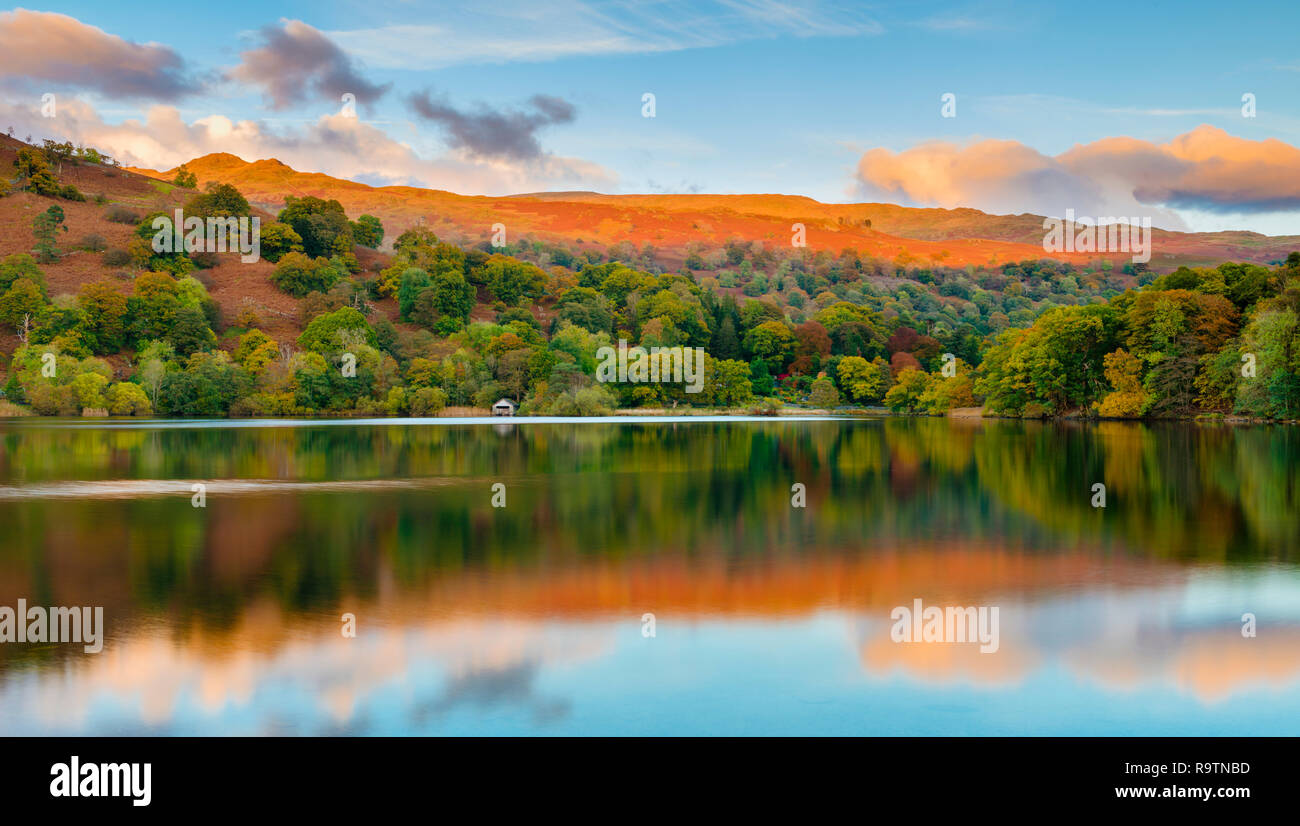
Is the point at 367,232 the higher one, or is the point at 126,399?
the point at 367,232

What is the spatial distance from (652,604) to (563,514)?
875 cm

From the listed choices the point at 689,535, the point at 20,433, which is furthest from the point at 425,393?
the point at 689,535

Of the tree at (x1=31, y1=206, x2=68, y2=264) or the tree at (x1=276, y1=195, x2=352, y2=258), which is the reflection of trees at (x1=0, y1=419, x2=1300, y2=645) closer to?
the tree at (x1=31, y1=206, x2=68, y2=264)

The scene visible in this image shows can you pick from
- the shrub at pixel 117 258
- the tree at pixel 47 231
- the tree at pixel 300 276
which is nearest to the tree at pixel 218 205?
the tree at pixel 300 276

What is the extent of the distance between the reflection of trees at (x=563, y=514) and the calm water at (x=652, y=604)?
0.13 metres

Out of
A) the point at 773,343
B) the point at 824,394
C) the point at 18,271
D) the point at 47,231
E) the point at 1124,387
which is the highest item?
the point at 47,231

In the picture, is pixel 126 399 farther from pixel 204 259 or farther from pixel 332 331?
pixel 204 259

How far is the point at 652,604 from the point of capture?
476 inches

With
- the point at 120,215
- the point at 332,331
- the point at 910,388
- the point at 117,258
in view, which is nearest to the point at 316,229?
the point at 117,258

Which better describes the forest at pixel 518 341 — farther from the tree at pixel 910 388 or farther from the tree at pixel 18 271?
the tree at pixel 18 271

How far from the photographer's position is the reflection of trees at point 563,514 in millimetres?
14234

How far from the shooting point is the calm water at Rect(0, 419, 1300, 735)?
26.7 ft

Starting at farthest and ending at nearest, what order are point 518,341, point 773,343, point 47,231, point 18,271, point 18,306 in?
1. point 47,231
2. point 773,343
3. point 18,271
4. point 518,341
5. point 18,306
